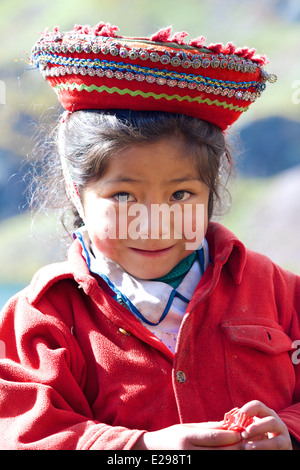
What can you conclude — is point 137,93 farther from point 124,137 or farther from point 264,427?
point 264,427

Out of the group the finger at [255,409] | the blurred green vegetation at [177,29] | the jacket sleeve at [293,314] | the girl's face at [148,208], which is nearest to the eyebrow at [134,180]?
the girl's face at [148,208]

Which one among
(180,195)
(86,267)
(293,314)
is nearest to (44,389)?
(86,267)

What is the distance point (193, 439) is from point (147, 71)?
2.86 ft

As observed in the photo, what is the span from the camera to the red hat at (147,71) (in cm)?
157

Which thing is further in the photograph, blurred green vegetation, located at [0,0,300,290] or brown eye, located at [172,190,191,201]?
blurred green vegetation, located at [0,0,300,290]

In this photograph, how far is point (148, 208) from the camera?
1.61m

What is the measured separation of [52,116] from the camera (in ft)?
6.90

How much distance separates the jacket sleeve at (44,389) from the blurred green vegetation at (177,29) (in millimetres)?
2710

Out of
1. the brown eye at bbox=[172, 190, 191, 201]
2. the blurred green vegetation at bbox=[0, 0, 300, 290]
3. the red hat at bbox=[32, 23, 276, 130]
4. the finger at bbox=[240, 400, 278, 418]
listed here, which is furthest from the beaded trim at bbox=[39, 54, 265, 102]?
the blurred green vegetation at bbox=[0, 0, 300, 290]

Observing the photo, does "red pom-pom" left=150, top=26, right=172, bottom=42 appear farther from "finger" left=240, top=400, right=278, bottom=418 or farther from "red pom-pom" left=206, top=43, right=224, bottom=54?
"finger" left=240, top=400, right=278, bottom=418

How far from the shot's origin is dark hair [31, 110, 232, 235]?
1.62 meters

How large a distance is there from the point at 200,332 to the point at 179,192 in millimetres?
371

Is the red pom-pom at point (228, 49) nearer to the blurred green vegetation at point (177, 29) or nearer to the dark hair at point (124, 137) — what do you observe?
the dark hair at point (124, 137)

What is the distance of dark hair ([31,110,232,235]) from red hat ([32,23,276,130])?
3 centimetres
